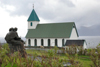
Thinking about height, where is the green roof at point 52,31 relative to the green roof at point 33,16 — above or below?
below

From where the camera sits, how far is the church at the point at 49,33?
37.1 metres

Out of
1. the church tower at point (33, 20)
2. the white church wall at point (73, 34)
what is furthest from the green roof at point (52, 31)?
the white church wall at point (73, 34)

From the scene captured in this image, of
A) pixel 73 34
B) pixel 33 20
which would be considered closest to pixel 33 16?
pixel 33 20

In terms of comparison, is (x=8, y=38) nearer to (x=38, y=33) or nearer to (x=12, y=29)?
(x=12, y=29)

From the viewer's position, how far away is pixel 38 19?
4244 cm

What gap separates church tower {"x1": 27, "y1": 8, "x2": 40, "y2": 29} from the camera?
4148cm

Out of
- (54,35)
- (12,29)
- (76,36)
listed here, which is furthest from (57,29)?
(12,29)

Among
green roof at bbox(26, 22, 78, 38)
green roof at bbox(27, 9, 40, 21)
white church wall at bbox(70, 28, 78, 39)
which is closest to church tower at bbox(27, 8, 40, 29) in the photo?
green roof at bbox(27, 9, 40, 21)

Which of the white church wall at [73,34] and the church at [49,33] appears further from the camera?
the white church wall at [73,34]

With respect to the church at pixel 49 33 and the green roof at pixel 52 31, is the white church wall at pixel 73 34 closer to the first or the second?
the church at pixel 49 33

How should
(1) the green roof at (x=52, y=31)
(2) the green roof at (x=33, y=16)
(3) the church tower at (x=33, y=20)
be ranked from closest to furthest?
(1) the green roof at (x=52, y=31)
(3) the church tower at (x=33, y=20)
(2) the green roof at (x=33, y=16)

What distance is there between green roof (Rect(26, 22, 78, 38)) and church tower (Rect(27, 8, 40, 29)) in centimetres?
85

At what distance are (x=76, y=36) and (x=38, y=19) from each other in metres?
9.41

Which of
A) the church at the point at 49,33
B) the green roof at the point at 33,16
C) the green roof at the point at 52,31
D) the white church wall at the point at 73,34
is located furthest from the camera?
the green roof at the point at 33,16
